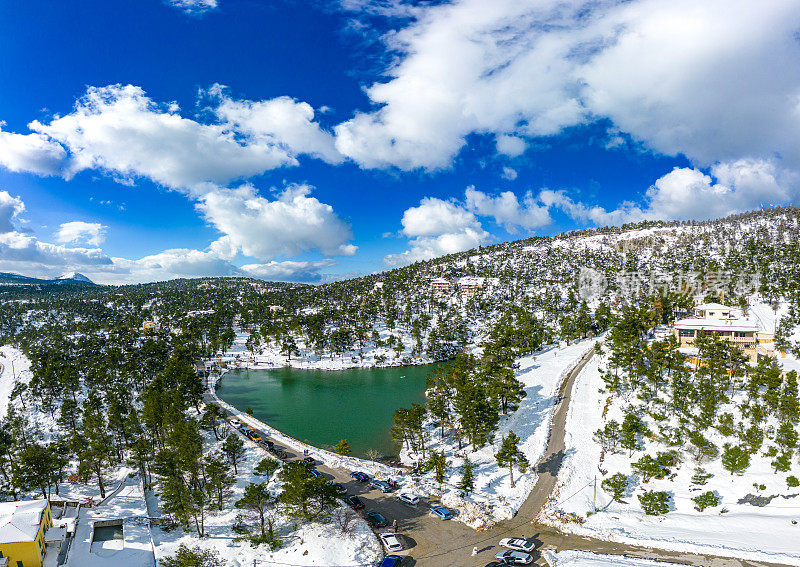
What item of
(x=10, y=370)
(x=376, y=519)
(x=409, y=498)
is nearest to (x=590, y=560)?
(x=409, y=498)

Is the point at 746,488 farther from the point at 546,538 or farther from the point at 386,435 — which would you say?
the point at 386,435

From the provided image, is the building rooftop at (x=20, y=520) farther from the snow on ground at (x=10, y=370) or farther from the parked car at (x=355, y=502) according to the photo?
the snow on ground at (x=10, y=370)

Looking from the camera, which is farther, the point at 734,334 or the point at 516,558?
the point at 734,334

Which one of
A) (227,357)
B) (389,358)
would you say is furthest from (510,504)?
(227,357)

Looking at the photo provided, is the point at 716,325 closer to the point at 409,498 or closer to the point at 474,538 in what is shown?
the point at 474,538

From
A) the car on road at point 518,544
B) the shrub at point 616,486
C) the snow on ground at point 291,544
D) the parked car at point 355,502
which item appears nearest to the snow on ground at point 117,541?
the snow on ground at point 291,544

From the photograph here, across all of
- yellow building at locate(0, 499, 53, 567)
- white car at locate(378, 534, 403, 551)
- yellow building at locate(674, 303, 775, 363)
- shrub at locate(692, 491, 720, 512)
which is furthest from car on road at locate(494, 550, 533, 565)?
yellow building at locate(674, 303, 775, 363)
